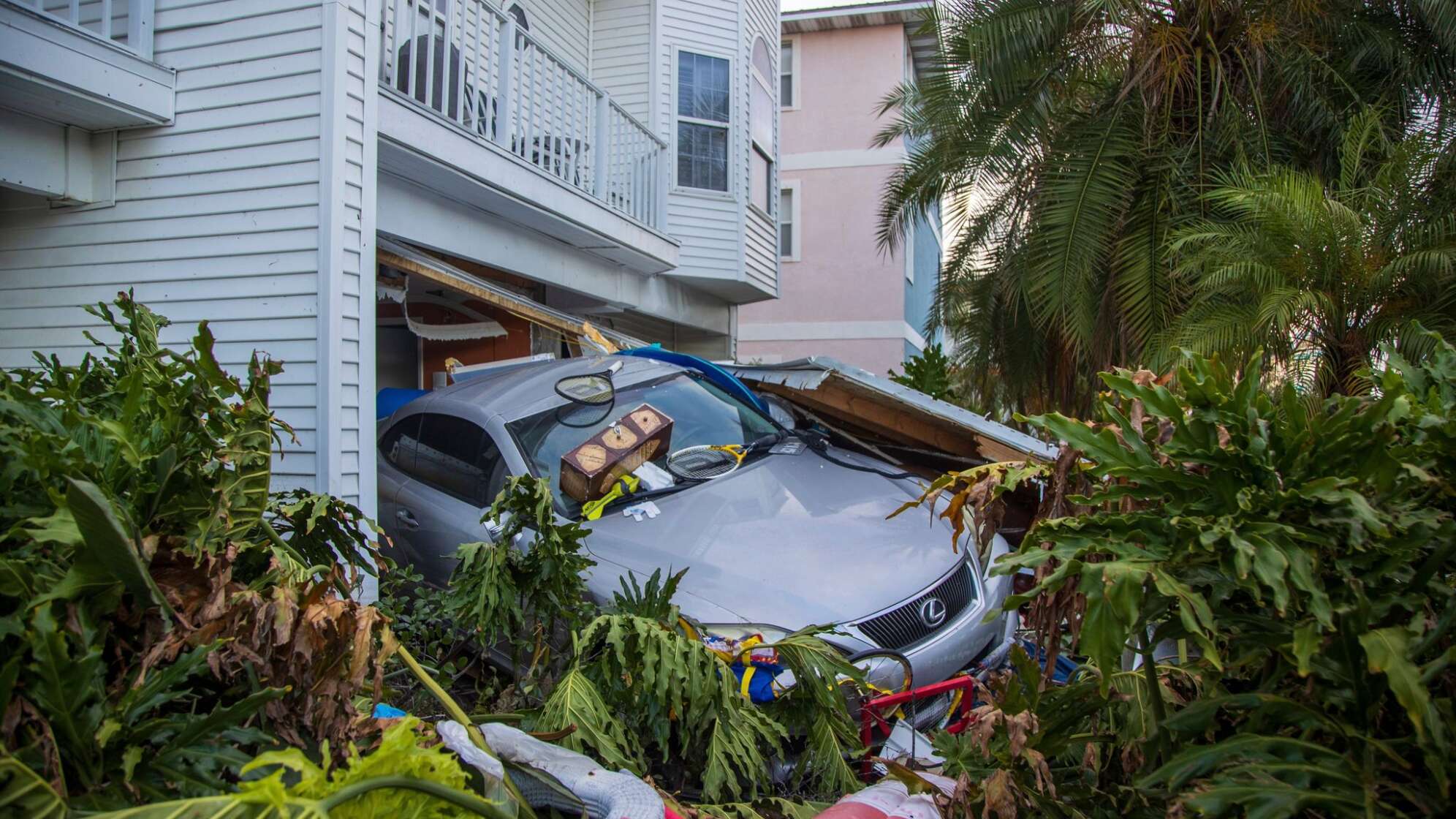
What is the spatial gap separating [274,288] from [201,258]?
1.89 feet

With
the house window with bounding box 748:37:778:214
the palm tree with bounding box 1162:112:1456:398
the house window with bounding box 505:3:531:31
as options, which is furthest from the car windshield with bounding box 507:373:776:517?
the house window with bounding box 748:37:778:214

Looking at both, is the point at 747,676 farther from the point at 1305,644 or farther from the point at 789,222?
the point at 789,222

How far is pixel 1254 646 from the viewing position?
1798 mm

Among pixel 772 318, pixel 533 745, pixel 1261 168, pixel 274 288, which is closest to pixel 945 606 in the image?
pixel 533 745

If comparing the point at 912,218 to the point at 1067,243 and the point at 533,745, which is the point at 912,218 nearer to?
the point at 1067,243

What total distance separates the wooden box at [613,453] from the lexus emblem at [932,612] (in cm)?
169

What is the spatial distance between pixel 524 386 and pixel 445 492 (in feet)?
2.55

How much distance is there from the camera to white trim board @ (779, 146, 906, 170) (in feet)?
61.2

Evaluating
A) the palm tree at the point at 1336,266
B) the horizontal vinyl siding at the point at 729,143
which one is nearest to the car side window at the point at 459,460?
the palm tree at the point at 1336,266

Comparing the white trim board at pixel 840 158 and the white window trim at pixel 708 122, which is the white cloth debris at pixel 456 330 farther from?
the white trim board at pixel 840 158

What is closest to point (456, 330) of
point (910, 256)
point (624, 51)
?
point (624, 51)

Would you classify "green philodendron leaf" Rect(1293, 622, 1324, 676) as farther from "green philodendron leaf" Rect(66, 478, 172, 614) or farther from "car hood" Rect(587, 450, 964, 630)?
"car hood" Rect(587, 450, 964, 630)

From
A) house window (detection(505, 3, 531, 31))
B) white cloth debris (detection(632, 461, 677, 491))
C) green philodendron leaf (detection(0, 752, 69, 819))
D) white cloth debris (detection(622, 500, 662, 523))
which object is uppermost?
house window (detection(505, 3, 531, 31))

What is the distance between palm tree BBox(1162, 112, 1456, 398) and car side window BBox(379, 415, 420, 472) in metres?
5.24
